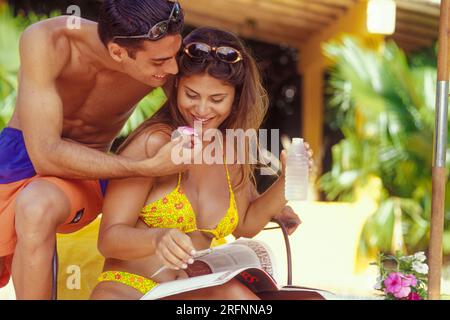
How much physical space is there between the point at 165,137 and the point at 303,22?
260 inches

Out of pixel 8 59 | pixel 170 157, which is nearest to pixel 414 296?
pixel 170 157

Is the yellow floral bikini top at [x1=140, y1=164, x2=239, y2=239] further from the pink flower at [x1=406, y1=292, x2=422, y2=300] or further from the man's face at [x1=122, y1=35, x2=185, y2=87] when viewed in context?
the pink flower at [x1=406, y1=292, x2=422, y2=300]

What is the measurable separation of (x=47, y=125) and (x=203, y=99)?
55 cm

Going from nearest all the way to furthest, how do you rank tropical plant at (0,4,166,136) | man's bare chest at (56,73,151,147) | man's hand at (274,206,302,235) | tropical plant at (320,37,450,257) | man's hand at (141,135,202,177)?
1. man's hand at (141,135,202,177)
2. man's bare chest at (56,73,151,147)
3. man's hand at (274,206,302,235)
4. tropical plant at (0,4,166,136)
5. tropical plant at (320,37,450,257)

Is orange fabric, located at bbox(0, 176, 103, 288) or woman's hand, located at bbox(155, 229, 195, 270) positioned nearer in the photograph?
woman's hand, located at bbox(155, 229, 195, 270)

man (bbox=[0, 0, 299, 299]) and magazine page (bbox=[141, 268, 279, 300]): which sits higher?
man (bbox=[0, 0, 299, 299])

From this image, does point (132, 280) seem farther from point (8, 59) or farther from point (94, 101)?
point (8, 59)

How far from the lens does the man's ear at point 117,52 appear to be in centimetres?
289

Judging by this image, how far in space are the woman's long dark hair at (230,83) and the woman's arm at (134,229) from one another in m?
0.07

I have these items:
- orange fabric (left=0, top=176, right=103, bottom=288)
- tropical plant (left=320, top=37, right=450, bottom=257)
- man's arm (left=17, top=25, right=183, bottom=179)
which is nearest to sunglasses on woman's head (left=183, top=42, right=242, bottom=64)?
man's arm (left=17, top=25, right=183, bottom=179)

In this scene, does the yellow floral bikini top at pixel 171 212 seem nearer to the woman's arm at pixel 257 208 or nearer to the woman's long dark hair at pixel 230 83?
the woman's long dark hair at pixel 230 83

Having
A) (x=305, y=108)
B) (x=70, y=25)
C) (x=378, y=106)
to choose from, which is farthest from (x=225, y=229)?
(x=305, y=108)

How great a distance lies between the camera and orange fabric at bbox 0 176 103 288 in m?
2.94

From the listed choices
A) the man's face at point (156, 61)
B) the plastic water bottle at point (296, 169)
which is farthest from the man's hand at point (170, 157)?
the plastic water bottle at point (296, 169)
